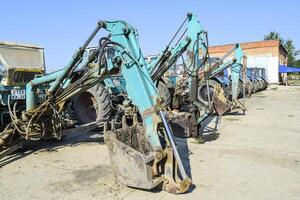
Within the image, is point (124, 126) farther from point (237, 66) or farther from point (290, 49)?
point (290, 49)

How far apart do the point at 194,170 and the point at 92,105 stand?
4080mm

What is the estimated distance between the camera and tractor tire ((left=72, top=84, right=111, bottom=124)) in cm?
825

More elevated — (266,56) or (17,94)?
(266,56)

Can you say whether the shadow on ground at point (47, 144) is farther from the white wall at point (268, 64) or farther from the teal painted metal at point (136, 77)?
the white wall at point (268, 64)

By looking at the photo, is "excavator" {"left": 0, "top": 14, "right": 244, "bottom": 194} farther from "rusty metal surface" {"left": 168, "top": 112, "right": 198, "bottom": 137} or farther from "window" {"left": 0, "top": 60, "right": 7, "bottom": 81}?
"rusty metal surface" {"left": 168, "top": 112, "right": 198, "bottom": 137}

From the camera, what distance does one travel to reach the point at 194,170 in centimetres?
555

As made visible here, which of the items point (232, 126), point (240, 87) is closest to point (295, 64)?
point (240, 87)

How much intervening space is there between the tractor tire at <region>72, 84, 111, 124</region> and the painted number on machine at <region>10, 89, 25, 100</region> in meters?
1.81

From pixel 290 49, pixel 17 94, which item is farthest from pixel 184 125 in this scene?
pixel 290 49

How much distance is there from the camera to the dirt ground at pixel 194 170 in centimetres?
461

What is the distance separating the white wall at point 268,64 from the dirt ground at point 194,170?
34.2 meters

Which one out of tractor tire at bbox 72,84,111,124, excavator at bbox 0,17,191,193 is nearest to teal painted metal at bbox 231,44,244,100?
tractor tire at bbox 72,84,111,124

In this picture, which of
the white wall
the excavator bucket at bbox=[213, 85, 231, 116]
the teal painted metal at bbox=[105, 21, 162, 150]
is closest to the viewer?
the teal painted metal at bbox=[105, 21, 162, 150]

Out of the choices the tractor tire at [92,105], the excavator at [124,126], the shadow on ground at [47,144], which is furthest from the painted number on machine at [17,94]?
the tractor tire at [92,105]
